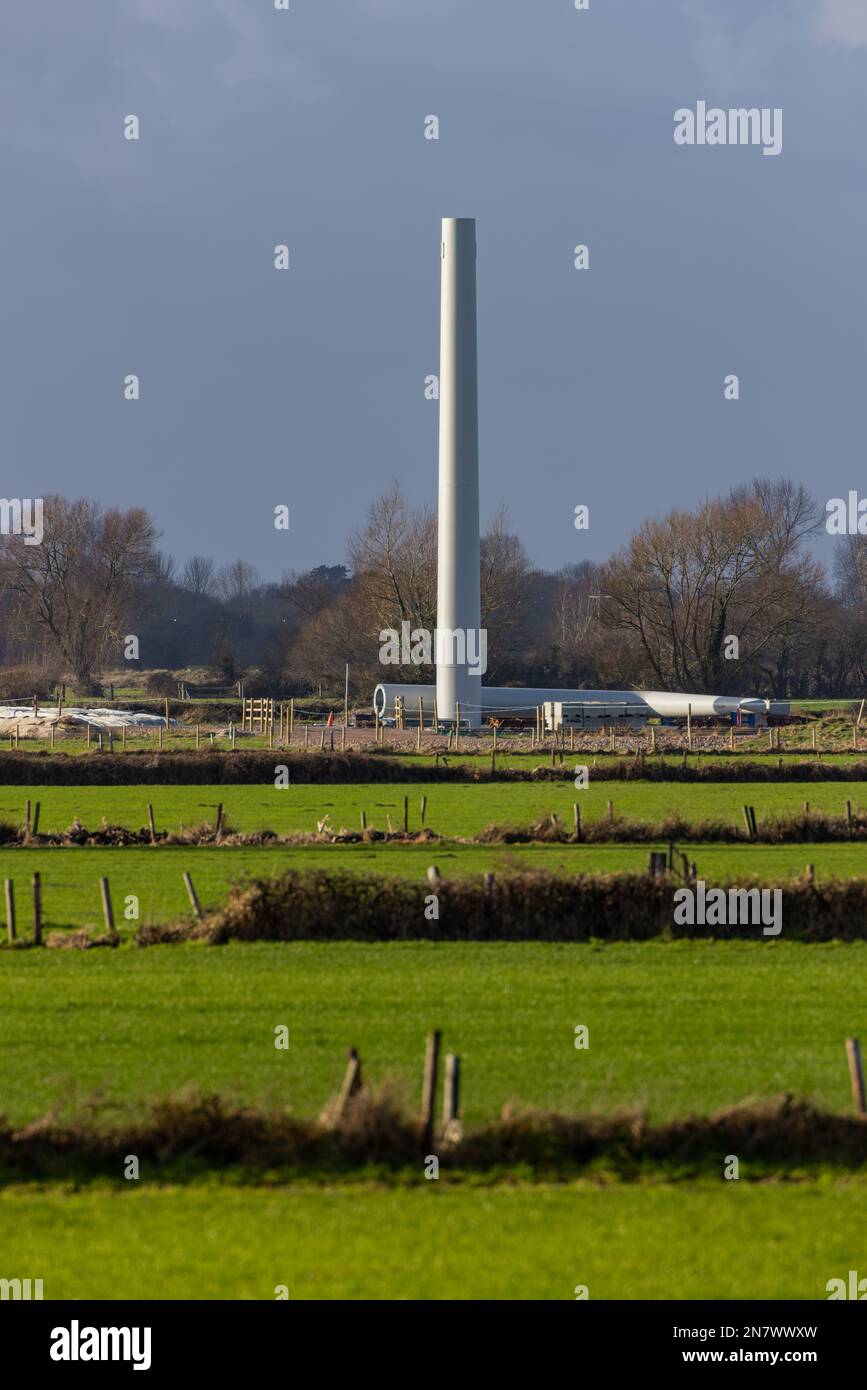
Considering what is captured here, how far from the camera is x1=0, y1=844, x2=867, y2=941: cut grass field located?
3519 centimetres

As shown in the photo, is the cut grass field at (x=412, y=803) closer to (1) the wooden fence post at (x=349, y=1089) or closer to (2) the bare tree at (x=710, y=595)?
(1) the wooden fence post at (x=349, y=1089)

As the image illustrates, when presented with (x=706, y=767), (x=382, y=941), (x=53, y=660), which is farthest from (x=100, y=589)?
(x=382, y=941)

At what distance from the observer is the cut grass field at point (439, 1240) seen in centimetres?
1369

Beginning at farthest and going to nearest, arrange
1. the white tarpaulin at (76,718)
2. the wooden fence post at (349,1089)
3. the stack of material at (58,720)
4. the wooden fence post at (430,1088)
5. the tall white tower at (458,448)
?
the white tarpaulin at (76,718) < the stack of material at (58,720) < the tall white tower at (458,448) < the wooden fence post at (349,1089) < the wooden fence post at (430,1088)

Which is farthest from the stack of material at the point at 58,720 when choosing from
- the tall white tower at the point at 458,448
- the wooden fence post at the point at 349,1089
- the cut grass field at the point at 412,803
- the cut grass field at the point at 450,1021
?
the wooden fence post at the point at 349,1089

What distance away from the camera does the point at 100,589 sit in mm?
144750

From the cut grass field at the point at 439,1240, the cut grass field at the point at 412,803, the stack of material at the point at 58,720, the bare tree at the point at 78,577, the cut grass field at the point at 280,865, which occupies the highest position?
the bare tree at the point at 78,577

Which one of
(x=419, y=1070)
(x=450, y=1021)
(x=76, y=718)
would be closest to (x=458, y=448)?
(x=76, y=718)

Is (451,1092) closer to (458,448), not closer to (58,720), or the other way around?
(458,448)

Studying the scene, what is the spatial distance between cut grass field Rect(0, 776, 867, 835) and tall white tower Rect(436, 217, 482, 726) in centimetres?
2646

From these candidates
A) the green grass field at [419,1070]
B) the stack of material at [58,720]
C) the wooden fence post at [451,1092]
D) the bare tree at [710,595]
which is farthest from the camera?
the bare tree at [710,595]

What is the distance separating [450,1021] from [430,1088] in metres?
7.91

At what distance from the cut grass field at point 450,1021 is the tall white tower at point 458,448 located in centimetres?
6117
